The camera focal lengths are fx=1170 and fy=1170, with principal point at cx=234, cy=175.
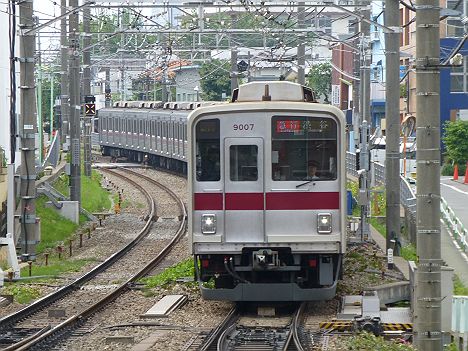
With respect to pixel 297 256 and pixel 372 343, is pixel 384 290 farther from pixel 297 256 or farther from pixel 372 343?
pixel 372 343

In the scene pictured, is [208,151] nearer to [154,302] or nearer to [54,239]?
[154,302]

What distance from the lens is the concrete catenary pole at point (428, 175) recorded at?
912 centimetres

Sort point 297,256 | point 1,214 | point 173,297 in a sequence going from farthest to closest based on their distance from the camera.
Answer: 1. point 1,214
2. point 173,297
3. point 297,256

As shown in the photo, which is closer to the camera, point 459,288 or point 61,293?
point 459,288

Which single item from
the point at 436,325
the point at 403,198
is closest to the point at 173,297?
the point at 436,325

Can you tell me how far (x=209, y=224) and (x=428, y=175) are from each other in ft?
16.6

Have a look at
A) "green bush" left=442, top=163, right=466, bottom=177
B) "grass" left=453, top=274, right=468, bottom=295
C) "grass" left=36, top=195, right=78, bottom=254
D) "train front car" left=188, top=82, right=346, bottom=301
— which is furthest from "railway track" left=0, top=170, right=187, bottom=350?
"green bush" left=442, top=163, right=466, bottom=177

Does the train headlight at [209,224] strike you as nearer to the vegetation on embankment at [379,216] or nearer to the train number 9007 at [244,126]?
the train number 9007 at [244,126]

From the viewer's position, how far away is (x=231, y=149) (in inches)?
554

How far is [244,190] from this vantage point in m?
14.0

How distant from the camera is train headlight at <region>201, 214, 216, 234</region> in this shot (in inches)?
549

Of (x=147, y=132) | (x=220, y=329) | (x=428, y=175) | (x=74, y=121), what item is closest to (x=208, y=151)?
(x=220, y=329)

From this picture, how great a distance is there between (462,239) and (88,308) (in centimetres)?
805

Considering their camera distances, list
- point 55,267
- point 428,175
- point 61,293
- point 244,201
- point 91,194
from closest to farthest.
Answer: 1. point 428,175
2. point 244,201
3. point 61,293
4. point 55,267
5. point 91,194
